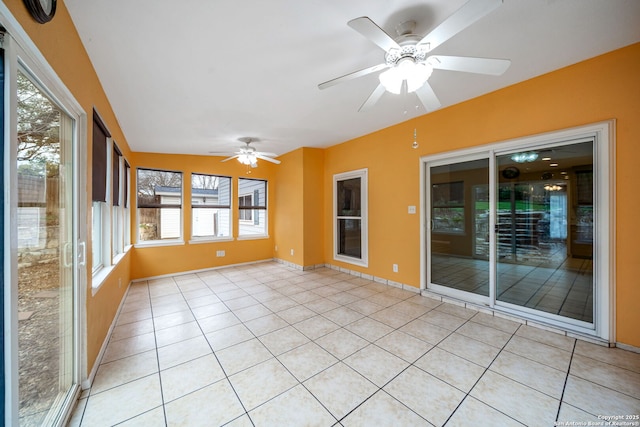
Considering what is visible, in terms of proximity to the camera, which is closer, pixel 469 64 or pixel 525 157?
pixel 469 64

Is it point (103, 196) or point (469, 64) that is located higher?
point (469, 64)

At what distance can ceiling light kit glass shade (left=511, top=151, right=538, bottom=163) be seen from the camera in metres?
2.70

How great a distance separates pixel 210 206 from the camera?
551 cm

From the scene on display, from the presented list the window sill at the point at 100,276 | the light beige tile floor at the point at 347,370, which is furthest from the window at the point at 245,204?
the light beige tile floor at the point at 347,370

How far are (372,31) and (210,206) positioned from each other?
5.05 metres

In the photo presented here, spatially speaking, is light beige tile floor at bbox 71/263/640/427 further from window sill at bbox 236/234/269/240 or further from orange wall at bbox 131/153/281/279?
window sill at bbox 236/234/269/240

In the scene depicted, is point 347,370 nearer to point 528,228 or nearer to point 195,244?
point 528,228

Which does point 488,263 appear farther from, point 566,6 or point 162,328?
point 162,328

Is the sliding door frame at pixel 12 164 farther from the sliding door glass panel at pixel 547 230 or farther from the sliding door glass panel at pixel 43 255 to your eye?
the sliding door glass panel at pixel 547 230

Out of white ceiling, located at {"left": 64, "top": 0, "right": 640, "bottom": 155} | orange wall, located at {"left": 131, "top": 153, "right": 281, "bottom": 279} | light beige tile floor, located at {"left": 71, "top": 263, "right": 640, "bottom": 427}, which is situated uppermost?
white ceiling, located at {"left": 64, "top": 0, "right": 640, "bottom": 155}

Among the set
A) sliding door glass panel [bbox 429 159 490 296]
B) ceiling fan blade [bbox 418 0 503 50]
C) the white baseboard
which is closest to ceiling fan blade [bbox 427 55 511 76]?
ceiling fan blade [bbox 418 0 503 50]

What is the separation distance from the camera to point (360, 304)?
331 cm

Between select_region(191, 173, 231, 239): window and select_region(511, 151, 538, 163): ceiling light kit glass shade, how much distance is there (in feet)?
17.3

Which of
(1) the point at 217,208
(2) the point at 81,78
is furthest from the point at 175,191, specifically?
(2) the point at 81,78
